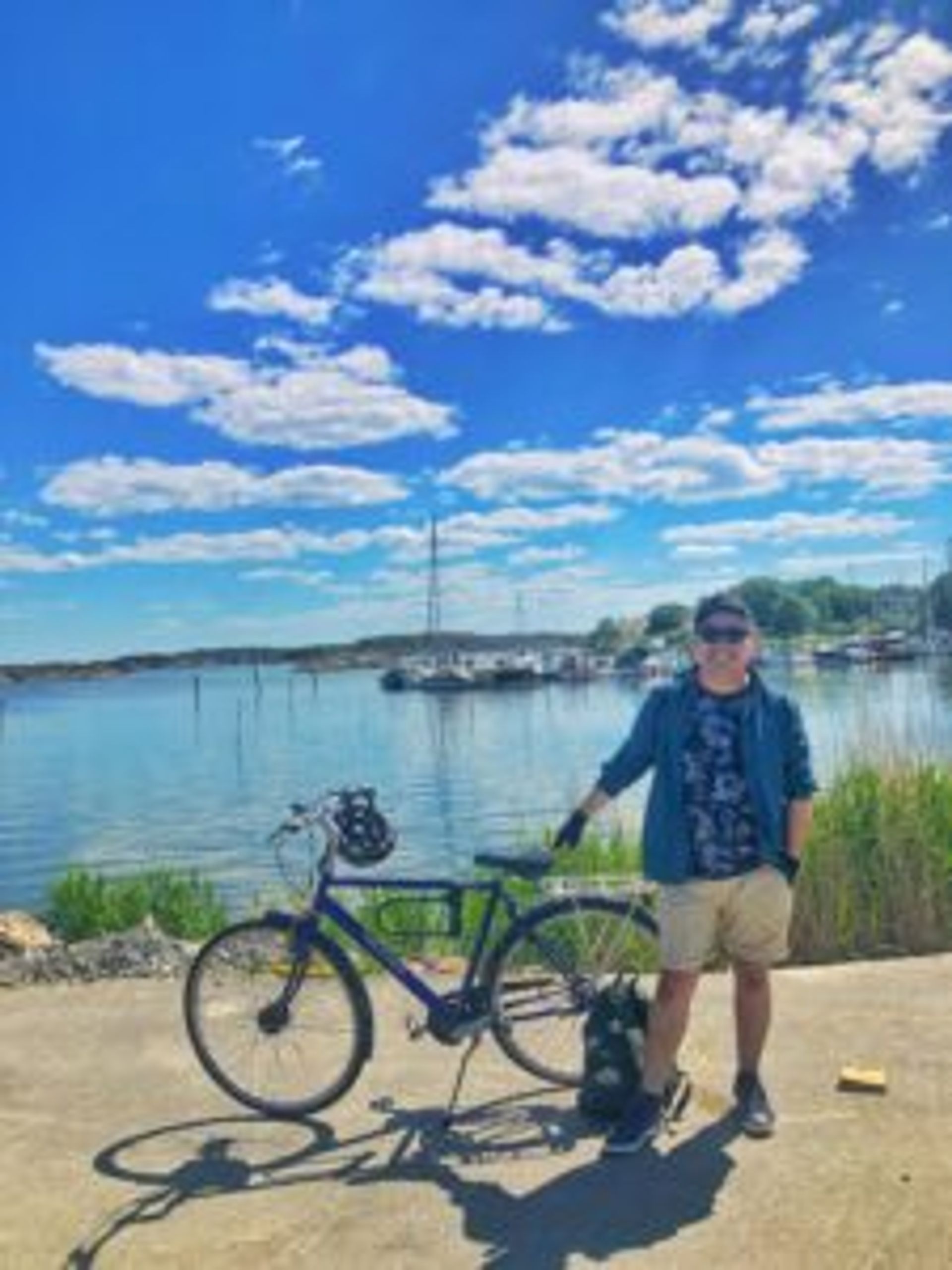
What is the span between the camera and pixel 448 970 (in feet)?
24.3

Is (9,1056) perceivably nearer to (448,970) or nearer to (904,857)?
(448,970)

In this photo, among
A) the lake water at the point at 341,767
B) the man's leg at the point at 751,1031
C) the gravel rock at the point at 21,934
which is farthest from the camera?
the lake water at the point at 341,767

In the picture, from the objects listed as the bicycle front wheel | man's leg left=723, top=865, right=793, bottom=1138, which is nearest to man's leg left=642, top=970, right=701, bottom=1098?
man's leg left=723, top=865, right=793, bottom=1138

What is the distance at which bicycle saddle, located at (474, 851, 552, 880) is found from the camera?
5.99 metres

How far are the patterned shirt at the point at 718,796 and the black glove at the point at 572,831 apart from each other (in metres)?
0.45

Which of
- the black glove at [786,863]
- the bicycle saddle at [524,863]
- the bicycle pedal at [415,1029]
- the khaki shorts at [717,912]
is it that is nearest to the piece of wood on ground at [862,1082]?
the khaki shorts at [717,912]

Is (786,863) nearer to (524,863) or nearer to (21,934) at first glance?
(524,863)

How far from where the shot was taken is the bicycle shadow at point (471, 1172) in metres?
4.84

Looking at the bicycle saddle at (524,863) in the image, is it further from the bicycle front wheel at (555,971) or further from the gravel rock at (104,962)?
the gravel rock at (104,962)

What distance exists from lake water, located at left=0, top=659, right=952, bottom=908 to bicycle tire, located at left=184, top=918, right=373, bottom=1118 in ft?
12.0

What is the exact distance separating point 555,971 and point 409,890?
2.14 feet

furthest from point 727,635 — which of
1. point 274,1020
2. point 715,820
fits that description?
point 274,1020

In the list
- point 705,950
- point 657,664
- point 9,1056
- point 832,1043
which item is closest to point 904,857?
point 832,1043

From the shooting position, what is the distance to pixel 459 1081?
20.3 feet
